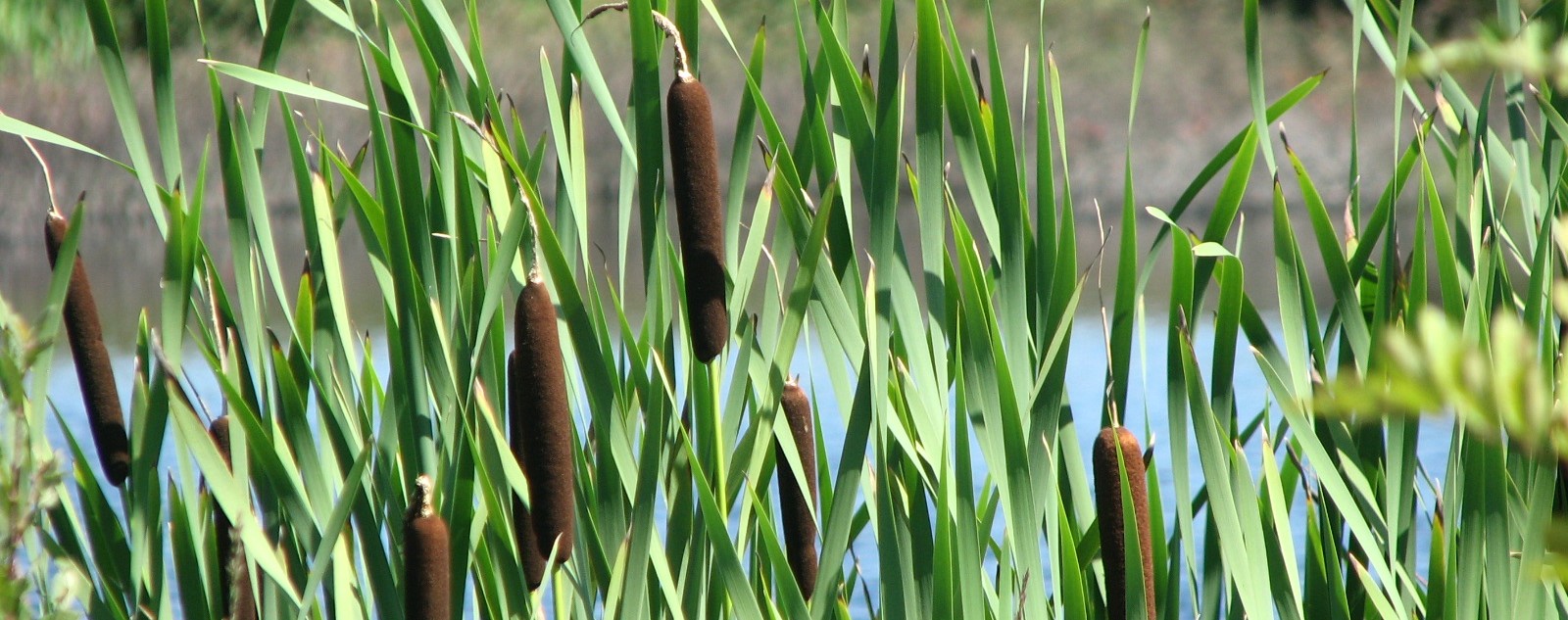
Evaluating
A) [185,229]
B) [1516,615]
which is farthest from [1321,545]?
[185,229]

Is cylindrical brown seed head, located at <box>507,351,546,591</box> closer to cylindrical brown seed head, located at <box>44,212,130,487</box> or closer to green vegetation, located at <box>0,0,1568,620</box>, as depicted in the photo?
green vegetation, located at <box>0,0,1568,620</box>

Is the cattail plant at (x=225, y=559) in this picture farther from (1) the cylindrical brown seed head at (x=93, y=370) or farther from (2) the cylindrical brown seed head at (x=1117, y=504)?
(2) the cylindrical brown seed head at (x=1117, y=504)

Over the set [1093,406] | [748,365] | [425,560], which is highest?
[1093,406]

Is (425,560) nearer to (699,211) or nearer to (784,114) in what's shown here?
(699,211)

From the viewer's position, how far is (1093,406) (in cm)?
279

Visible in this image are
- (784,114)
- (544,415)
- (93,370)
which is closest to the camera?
(544,415)

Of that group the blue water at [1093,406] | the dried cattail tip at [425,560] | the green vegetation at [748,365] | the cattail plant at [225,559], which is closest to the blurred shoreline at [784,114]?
the blue water at [1093,406]

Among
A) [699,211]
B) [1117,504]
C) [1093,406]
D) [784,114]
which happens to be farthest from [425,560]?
[784,114]

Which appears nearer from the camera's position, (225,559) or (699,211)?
(699,211)

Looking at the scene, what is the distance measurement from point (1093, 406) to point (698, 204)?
2287mm

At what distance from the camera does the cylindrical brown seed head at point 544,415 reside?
1.96 ft

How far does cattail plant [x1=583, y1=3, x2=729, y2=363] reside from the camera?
2.00 ft

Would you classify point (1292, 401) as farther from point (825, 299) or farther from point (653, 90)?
point (653, 90)

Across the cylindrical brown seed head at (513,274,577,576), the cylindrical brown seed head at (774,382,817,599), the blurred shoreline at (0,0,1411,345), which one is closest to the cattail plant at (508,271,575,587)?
the cylindrical brown seed head at (513,274,577,576)
